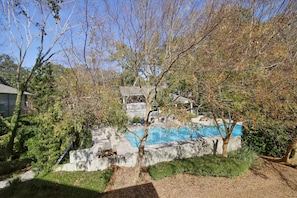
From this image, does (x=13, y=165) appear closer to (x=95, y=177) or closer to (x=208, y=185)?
(x=95, y=177)

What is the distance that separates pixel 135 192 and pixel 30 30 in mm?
10302

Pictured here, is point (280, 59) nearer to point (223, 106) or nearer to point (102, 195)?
point (223, 106)

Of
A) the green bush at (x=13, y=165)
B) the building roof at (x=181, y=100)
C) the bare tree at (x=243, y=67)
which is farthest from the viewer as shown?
the green bush at (x=13, y=165)

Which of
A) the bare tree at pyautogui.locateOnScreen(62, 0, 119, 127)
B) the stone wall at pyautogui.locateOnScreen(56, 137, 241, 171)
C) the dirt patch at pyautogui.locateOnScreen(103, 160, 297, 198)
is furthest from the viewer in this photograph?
the stone wall at pyautogui.locateOnScreen(56, 137, 241, 171)

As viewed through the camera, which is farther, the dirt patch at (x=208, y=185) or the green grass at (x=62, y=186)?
the dirt patch at (x=208, y=185)

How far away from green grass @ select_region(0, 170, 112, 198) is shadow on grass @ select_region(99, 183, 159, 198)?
1.44ft

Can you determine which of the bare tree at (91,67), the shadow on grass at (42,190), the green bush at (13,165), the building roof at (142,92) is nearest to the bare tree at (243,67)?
the building roof at (142,92)

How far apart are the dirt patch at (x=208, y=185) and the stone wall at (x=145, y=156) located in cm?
54

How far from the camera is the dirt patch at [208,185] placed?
18.8 ft

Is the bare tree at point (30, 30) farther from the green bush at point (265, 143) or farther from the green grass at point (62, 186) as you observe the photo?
the green bush at point (265, 143)

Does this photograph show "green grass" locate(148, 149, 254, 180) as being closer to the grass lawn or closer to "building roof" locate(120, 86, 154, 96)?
the grass lawn

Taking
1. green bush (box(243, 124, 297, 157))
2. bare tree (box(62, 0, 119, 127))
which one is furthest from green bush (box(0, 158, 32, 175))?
green bush (box(243, 124, 297, 157))

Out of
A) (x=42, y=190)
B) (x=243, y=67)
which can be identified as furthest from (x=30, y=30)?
(x=243, y=67)

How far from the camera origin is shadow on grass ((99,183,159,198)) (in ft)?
18.5
